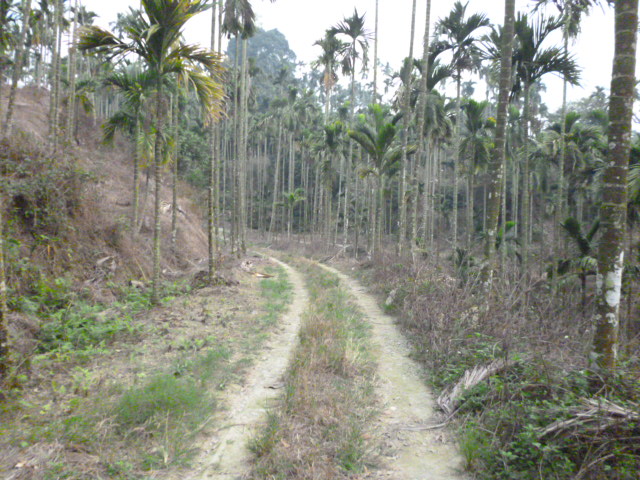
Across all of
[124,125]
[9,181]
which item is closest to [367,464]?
[9,181]

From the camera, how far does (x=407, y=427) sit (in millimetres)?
4629

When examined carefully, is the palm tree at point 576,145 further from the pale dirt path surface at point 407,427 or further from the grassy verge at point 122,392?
the grassy verge at point 122,392

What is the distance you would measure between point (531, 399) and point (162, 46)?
8350mm

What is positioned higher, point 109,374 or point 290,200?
point 290,200

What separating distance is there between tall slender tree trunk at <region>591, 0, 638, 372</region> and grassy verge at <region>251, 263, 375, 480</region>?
2.60 meters

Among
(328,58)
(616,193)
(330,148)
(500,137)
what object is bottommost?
(616,193)

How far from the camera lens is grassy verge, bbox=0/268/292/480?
11.4 feet

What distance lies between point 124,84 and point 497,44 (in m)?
10.7

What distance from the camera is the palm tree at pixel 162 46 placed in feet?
24.2

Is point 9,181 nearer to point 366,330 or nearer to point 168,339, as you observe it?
point 168,339

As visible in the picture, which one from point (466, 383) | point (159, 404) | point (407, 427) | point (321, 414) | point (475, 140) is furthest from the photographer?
point (475, 140)

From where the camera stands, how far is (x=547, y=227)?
41781 mm

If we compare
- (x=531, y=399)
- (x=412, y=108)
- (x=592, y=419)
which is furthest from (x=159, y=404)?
Result: (x=412, y=108)

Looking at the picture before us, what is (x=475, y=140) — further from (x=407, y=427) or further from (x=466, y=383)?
(x=407, y=427)
